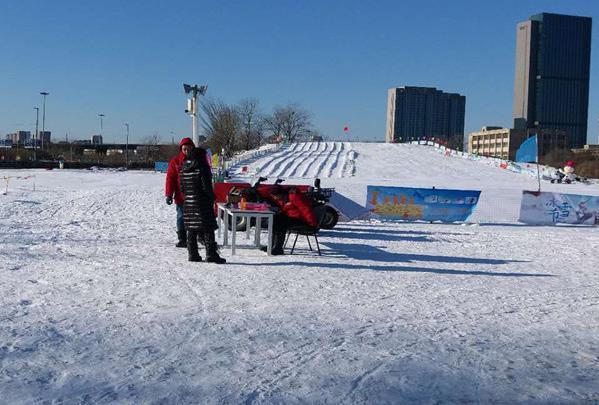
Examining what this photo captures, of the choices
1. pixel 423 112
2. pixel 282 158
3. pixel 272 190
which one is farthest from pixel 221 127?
pixel 423 112

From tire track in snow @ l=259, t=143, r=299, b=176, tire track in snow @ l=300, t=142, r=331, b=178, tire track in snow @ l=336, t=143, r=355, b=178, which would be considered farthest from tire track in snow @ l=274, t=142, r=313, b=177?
tire track in snow @ l=336, t=143, r=355, b=178

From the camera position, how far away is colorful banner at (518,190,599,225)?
18.8 meters

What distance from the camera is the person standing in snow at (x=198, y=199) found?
8734mm

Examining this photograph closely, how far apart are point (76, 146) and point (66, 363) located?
398 ft

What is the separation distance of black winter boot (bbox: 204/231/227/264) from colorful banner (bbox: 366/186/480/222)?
31.6 ft

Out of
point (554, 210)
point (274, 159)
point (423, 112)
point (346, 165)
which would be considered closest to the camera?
point (554, 210)

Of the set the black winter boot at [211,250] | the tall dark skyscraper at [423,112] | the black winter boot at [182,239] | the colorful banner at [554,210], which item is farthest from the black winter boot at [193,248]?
the tall dark skyscraper at [423,112]

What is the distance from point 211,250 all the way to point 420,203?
1053 centimetres

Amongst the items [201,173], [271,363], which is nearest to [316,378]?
A: [271,363]

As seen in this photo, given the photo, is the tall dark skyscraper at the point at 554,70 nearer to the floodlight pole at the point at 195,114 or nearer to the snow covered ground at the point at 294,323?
the floodlight pole at the point at 195,114

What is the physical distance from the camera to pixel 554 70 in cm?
16888

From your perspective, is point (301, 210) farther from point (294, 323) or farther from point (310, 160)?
point (310, 160)

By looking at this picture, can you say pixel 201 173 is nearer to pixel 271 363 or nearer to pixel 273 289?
pixel 273 289

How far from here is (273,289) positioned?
7387 mm
